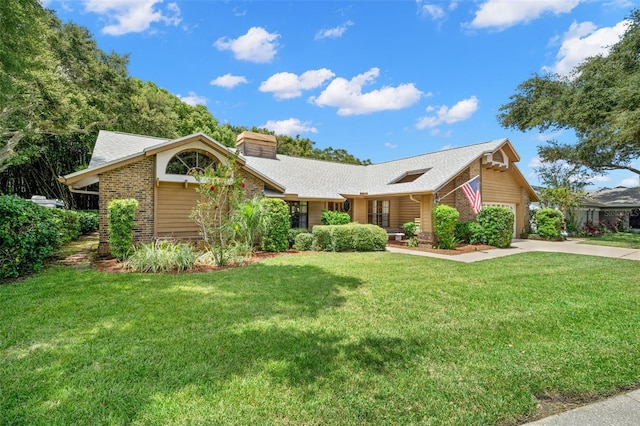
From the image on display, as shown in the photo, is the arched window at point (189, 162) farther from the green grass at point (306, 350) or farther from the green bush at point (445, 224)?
the green bush at point (445, 224)

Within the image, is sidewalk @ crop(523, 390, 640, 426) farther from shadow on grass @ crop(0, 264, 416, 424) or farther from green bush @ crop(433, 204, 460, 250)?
green bush @ crop(433, 204, 460, 250)

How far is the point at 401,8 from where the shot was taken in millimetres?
12438

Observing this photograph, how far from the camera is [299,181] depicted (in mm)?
17344

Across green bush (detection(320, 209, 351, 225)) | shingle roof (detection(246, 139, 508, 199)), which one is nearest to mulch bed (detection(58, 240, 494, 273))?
green bush (detection(320, 209, 351, 225))

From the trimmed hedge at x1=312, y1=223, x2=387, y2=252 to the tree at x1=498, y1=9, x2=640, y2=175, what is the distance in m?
12.2

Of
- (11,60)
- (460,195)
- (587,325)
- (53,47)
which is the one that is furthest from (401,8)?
(53,47)

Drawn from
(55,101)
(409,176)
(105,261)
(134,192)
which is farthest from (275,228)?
(55,101)

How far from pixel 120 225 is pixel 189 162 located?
142 inches

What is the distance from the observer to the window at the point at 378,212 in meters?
18.5

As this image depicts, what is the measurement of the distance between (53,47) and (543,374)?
24.4 m

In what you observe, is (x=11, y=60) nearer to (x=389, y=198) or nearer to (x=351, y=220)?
(x=351, y=220)

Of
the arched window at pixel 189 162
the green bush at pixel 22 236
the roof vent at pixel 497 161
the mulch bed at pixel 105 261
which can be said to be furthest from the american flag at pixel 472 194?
the green bush at pixel 22 236

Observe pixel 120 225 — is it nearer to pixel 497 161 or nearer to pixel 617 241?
pixel 497 161

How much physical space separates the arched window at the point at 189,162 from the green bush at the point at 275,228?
286 centimetres
